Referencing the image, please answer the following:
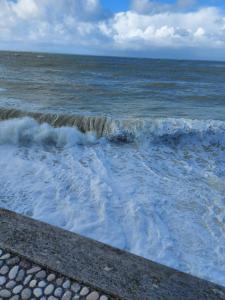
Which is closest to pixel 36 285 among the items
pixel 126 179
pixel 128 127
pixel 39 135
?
pixel 126 179

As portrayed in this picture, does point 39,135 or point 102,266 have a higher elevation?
point 102,266

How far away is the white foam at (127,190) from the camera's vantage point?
11.4 feet

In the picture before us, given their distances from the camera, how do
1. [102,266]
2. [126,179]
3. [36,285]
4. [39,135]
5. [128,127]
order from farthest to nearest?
1. [128,127]
2. [39,135]
3. [126,179]
4. [102,266]
5. [36,285]

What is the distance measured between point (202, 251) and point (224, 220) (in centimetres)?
83

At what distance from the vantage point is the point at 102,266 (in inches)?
93.0

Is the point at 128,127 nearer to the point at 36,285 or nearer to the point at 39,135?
the point at 39,135

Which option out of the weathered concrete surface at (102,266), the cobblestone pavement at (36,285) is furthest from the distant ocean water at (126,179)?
the cobblestone pavement at (36,285)

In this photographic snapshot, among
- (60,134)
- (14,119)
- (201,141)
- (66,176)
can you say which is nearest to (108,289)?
(66,176)

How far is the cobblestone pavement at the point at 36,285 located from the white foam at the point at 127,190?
1.26 meters

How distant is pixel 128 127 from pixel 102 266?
238 inches

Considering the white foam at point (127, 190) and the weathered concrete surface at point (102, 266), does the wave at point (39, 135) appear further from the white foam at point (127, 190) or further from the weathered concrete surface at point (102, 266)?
the weathered concrete surface at point (102, 266)

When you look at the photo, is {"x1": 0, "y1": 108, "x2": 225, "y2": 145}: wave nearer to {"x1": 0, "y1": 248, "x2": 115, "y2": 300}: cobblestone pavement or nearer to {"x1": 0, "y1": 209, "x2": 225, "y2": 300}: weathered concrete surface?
{"x1": 0, "y1": 209, "x2": 225, "y2": 300}: weathered concrete surface

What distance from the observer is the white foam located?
11.4 feet

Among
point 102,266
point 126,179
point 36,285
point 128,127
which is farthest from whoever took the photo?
point 128,127
